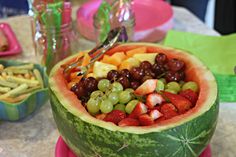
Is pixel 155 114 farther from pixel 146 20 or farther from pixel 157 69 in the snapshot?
pixel 146 20

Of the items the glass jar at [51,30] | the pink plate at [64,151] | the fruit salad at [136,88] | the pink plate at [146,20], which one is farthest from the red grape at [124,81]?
the pink plate at [146,20]

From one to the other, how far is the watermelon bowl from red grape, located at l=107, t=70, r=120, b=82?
0.24 feet

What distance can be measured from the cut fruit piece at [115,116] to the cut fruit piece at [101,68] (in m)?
0.11

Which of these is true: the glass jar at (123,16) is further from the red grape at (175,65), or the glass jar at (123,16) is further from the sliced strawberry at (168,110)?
the sliced strawberry at (168,110)

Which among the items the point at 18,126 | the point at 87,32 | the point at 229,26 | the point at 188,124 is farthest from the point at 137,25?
the point at 229,26

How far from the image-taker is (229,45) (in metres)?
1.08

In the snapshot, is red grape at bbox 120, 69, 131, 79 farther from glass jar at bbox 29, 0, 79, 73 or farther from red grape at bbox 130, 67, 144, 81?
glass jar at bbox 29, 0, 79, 73

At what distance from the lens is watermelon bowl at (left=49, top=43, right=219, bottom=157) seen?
2.08ft

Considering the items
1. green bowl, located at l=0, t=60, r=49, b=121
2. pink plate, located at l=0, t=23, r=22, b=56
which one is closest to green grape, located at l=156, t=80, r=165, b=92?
green bowl, located at l=0, t=60, r=49, b=121

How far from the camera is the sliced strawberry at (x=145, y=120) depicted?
658 mm

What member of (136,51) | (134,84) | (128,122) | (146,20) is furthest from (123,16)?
(128,122)

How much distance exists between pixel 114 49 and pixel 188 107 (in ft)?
0.72

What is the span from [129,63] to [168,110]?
146 mm

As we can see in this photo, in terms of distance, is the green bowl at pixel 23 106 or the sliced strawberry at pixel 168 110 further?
the green bowl at pixel 23 106
